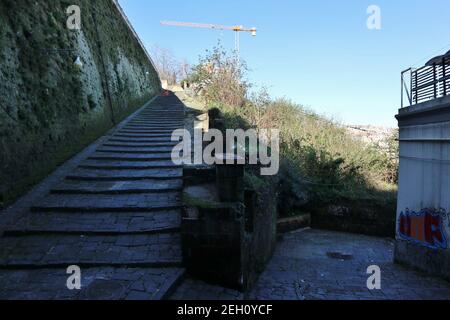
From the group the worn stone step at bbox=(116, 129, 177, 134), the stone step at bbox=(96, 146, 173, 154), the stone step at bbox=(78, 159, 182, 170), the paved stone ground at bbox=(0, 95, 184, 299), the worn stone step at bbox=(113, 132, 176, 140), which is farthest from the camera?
the worn stone step at bbox=(116, 129, 177, 134)

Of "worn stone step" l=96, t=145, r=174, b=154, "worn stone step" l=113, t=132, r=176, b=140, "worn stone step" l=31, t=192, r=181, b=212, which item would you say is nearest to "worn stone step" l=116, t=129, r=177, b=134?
"worn stone step" l=113, t=132, r=176, b=140

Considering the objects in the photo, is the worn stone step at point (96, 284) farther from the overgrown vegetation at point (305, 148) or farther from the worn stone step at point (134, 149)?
the overgrown vegetation at point (305, 148)

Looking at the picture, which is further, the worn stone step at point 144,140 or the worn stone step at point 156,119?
the worn stone step at point 156,119

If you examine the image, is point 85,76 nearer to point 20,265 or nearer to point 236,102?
point 20,265

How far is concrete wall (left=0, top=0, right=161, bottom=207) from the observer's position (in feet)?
17.9

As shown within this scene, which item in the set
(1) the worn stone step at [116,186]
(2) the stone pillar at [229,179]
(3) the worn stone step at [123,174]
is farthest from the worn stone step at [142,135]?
(2) the stone pillar at [229,179]

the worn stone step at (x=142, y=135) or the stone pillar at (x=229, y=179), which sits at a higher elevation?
the worn stone step at (x=142, y=135)

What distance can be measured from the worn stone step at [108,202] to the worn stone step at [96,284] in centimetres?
145

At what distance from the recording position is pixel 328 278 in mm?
6441

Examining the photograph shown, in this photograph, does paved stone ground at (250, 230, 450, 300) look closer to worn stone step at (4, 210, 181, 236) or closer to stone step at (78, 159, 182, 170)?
worn stone step at (4, 210, 181, 236)

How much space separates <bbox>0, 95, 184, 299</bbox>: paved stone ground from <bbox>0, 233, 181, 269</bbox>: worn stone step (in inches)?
0.4

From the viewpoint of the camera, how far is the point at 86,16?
10.4 meters

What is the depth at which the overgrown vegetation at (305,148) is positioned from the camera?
1178 centimetres

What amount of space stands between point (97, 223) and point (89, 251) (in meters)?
0.72
